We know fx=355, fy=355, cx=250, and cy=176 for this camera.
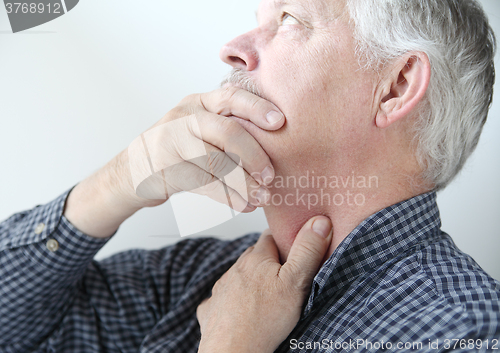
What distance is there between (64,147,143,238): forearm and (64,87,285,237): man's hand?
82 mm

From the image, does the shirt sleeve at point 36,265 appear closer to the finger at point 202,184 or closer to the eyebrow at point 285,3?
the finger at point 202,184

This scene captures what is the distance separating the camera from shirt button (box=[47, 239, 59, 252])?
1272 mm

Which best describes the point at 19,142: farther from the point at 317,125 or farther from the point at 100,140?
the point at 317,125

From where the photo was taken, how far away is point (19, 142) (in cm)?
158

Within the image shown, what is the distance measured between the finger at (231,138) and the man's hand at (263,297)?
28cm

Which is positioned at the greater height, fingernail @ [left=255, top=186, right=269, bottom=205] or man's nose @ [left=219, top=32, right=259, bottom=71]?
man's nose @ [left=219, top=32, right=259, bottom=71]

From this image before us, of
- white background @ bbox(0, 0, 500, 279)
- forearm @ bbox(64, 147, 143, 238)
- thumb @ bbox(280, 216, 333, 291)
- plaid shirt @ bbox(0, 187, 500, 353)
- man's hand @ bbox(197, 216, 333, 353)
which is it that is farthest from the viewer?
white background @ bbox(0, 0, 500, 279)

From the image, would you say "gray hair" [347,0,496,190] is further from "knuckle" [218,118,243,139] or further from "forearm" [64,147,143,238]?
"forearm" [64,147,143,238]

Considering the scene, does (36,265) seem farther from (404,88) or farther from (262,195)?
(404,88)

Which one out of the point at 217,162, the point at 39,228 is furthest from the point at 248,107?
the point at 39,228

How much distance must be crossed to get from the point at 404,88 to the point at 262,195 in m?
0.51

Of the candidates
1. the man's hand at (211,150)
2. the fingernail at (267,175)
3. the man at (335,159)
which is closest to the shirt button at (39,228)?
the man at (335,159)

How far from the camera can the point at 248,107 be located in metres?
0.95

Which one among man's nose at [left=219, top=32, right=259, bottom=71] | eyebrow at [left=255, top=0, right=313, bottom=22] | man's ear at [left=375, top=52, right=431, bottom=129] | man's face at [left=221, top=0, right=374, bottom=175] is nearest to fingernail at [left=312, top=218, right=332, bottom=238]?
man's face at [left=221, top=0, right=374, bottom=175]
